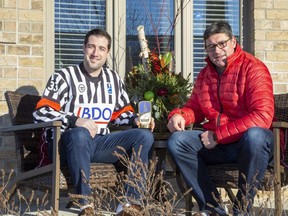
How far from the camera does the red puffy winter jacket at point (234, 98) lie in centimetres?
343

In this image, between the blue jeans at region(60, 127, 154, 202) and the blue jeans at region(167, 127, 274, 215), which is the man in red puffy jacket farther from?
the blue jeans at region(60, 127, 154, 202)

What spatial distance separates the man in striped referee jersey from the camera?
11.2 ft

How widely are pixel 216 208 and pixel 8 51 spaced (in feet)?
7.96

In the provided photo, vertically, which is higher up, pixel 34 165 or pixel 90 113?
pixel 90 113

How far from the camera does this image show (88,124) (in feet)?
11.6

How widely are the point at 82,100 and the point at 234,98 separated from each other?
968mm

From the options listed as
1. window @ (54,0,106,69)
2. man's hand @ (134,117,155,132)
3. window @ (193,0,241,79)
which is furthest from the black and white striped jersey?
window @ (193,0,241,79)

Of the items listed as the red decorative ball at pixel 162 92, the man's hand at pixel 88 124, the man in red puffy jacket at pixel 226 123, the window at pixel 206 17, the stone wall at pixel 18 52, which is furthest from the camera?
the window at pixel 206 17

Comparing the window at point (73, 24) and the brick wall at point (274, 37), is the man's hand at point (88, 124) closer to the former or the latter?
the window at point (73, 24)

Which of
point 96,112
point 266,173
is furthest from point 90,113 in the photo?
point 266,173

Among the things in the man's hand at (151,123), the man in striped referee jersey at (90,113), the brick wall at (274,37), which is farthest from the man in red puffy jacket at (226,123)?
the brick wall at (274,37)

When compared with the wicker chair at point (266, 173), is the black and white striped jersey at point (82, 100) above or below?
above

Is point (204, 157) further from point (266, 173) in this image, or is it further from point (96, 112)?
point (96, 112)

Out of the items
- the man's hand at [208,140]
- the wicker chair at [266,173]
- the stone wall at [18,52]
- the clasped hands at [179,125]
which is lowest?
the wicker chair at [266,173]
